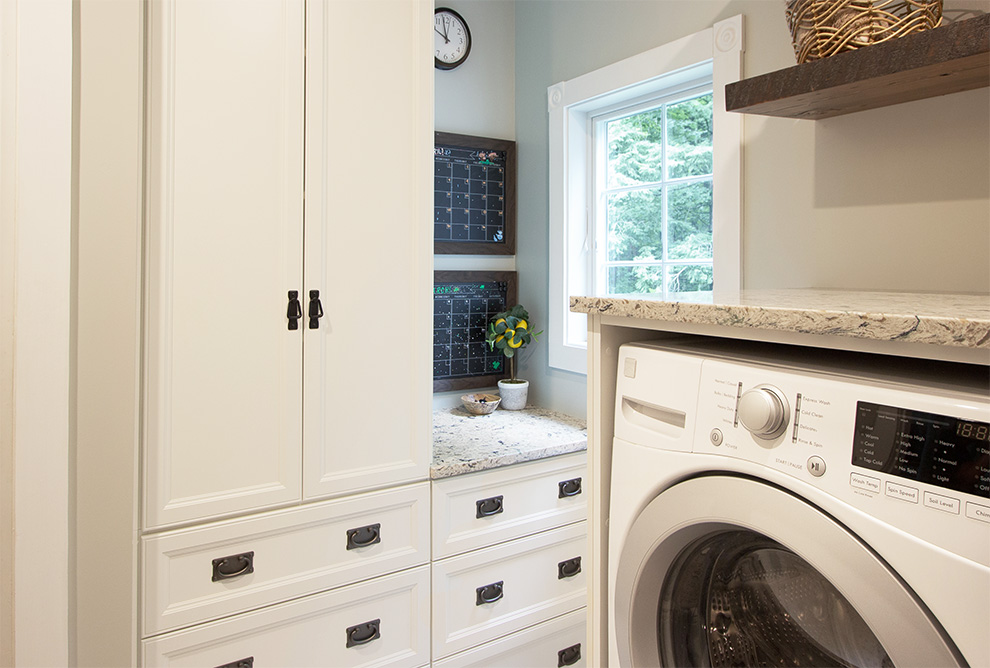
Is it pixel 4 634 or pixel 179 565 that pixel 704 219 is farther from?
pixel 4 634

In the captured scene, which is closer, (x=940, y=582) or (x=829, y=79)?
(x=940, y=582)

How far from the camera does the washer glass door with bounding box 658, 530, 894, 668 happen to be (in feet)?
2.71

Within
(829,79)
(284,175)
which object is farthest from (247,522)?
(829,79)

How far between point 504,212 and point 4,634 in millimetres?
2022

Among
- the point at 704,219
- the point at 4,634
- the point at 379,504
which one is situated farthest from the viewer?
the point at 704,219

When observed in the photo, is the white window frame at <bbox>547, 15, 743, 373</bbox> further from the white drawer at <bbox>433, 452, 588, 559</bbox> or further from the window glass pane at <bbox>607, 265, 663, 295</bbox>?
the white drawer at <bbox>433, 452, 588, 559</bbox>

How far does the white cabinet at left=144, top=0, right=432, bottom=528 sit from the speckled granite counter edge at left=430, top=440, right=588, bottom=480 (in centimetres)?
6

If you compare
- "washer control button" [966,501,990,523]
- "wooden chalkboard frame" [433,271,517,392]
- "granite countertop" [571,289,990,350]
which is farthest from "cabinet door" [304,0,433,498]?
"washer control button" [966,501,990,523]

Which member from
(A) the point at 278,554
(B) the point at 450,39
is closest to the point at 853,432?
(A) the point at 278,554

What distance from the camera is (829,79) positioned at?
4.04 feet

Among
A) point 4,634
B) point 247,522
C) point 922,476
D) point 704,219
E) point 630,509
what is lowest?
point 4,634

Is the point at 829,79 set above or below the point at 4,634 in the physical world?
above

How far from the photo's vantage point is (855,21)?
1202 mm

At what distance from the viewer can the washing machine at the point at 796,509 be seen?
0.64 m
